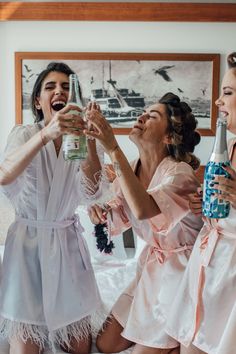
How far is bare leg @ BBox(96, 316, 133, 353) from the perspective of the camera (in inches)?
65.7

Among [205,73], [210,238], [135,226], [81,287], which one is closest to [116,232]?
[135,226]

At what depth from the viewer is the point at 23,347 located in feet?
5.00

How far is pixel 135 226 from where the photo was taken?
1.74 metres

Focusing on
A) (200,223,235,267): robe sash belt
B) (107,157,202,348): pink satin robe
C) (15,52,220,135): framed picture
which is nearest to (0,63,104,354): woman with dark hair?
(107,157,202,348): pink satin robe

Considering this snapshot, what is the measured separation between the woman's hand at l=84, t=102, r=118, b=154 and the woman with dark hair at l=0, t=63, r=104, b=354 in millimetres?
194

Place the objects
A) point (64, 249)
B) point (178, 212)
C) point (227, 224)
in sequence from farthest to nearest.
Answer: point (64, 249) → point (178, 212) → point (227, 224)

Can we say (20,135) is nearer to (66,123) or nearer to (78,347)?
(66,123)

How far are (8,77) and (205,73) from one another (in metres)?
1.45

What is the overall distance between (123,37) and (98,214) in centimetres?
200

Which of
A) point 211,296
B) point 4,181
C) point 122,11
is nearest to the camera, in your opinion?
point 211,296

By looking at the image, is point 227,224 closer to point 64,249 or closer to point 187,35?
point 64,249

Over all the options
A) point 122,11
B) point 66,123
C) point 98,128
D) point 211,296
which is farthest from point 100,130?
point 122,11

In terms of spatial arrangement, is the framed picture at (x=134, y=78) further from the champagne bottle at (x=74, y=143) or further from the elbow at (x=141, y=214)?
the elbow at (x=141, y=214)

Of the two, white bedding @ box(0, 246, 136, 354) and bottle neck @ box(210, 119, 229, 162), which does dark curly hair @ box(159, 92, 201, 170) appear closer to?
bottle neck @ box(210, 119, 229, 162)
